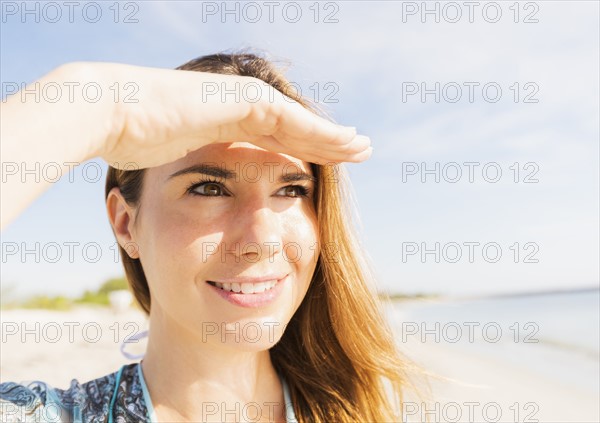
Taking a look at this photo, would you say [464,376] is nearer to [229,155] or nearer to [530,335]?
[530,335]

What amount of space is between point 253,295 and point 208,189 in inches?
15.4

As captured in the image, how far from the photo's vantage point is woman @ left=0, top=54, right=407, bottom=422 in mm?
1649

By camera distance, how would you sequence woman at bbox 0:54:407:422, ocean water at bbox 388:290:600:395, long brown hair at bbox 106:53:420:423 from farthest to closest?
ocean water at bbox 388:290:600:395 < long brown hair at bbox 106:53:420:423 < woman at bbox 0:54:407:422

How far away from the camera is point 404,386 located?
2721mm

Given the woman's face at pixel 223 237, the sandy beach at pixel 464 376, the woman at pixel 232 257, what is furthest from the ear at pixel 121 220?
the sandy beach at pixel 464 376

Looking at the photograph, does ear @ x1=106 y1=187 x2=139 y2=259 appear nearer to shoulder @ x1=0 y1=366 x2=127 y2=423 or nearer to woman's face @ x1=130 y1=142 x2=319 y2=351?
woman's face @ x1=130 y1=142 x2=319 y2=351

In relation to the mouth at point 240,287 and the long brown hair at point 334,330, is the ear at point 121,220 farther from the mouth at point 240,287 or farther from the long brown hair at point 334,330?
the mouth at point 240,287

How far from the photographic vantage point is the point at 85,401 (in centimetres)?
218

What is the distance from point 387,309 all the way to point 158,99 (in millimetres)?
1503

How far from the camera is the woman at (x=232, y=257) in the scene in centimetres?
165

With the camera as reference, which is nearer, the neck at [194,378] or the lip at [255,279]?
the lip at [255,279]

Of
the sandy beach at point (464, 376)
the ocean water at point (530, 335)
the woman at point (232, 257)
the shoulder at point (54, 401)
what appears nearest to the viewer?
the woman at point (232, 257)

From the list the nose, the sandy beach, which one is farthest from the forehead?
the sandy beach

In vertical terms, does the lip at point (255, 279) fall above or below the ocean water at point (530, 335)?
above
